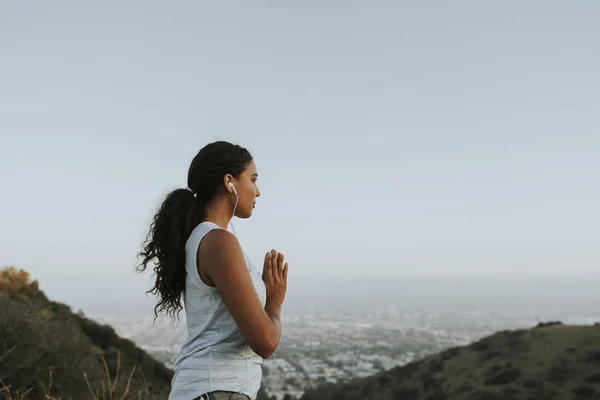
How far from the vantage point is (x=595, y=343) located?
136 ft

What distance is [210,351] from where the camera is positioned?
2066 millimetres

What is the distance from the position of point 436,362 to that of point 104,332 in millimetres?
32161

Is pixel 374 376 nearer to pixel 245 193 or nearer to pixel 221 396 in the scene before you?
pixel 245 193

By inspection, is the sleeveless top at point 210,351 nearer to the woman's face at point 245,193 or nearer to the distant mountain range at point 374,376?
the woman's face at point 245,193

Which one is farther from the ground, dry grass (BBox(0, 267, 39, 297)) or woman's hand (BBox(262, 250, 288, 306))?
dry grass (BBox(0, 267, 39, 297))

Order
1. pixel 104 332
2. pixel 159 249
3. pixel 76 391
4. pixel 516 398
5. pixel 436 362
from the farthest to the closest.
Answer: pixel 436 362
pixel 516 398
pixel 104 332
pixel 76 391
pixel 159 249

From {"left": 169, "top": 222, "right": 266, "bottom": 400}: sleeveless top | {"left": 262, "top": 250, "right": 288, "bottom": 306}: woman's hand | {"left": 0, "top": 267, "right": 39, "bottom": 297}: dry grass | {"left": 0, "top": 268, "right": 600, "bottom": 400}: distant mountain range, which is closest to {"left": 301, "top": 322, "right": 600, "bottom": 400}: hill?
{"left": 0, "top": 268, "right": 600, "bottom": 400}: distant mountain range

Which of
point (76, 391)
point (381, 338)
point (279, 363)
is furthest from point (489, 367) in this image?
point (76, 391)

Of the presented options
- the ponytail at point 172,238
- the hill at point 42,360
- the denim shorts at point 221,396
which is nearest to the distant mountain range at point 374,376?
the hill at point 42,360

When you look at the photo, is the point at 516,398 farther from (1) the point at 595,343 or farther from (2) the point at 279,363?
(2) the point at 279,363

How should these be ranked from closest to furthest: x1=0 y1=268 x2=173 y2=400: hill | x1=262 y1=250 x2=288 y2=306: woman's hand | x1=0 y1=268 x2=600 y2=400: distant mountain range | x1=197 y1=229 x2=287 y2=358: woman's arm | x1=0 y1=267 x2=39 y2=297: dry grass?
1. x1=197 y1=229 x2=287 y2=358: woman's arm
2. x1=262 y1=250 x2=288 y2=306: woman's hand
3. x1=0 y1=268 x2=173 y2=400: hill
4. x1=0 y1=268 x2=600 y2=400: distant mountain range
5. x1=0 y1=267 x2=39 y2=297: dry grass

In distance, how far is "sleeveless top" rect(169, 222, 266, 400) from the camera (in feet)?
6.70

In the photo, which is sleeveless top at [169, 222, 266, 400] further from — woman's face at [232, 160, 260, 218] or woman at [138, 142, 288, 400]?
woman's face at [232, 160, 260, 218]

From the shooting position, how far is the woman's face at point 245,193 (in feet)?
7.60
